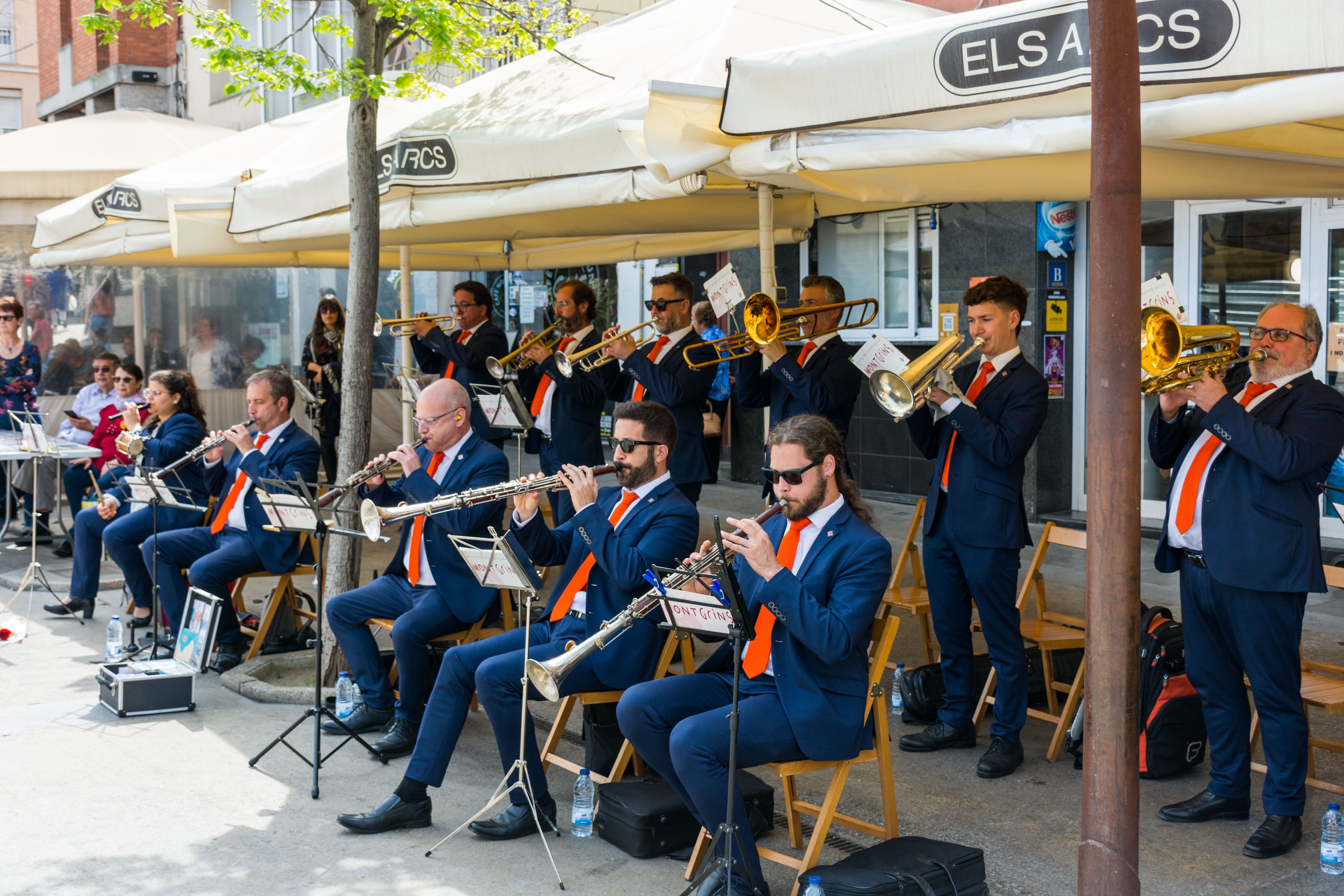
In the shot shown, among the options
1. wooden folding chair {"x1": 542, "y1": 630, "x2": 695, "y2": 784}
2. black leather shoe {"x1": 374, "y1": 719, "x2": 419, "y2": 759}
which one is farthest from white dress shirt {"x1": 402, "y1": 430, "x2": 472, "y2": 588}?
wooden folding chair {"x1": 542, "y1": 630, "x2": 695, "y2": 784}

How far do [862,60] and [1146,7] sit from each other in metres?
0.88

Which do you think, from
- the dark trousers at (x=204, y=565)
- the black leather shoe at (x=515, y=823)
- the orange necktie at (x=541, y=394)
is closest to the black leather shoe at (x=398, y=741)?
the black leather shoe at (x=515, y=823)

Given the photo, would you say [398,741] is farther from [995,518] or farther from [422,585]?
[995,518]

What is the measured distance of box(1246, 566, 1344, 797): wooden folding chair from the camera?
4.34 m

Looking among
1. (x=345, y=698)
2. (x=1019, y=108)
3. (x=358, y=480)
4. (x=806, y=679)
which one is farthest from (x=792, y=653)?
(x=345, y=698)

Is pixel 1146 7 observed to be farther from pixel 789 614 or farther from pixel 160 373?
pixel 160 373

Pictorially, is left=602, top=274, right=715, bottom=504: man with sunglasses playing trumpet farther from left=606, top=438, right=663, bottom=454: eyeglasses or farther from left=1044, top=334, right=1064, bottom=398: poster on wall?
left=1044, top=334, right=1064, bottom=398: poster on wall

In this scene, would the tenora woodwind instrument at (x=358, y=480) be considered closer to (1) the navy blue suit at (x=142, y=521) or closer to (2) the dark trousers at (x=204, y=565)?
(2) the dark trousers at (x=204, y=565)

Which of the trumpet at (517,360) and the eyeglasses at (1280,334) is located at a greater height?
the trumpet at (517,360)

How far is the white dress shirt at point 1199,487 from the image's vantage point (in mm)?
4305

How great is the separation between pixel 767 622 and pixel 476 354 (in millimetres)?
4693

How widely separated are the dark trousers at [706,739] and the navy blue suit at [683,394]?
2.52 m

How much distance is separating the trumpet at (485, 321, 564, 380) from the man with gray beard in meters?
4.20

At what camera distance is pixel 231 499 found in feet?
22.4
